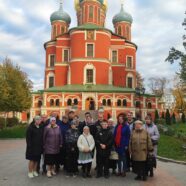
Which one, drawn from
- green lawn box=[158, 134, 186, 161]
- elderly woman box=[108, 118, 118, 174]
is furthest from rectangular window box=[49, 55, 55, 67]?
elderly woman box=[108, 118, 118, 174]

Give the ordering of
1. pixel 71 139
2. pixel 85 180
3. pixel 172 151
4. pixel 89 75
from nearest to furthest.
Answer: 1. pixel 85 180
2. pixel 71 139
3. pixel 172 151
4. pixel 89 75

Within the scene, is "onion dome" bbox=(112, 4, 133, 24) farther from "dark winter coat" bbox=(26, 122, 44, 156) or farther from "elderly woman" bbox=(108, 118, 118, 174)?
"dark winter coat" bbox=(26, 122, 44, 156)

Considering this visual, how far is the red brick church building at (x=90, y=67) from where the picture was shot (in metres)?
43.5

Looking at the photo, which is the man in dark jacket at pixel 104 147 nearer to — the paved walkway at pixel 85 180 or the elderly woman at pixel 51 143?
the paved walkway at pixel 85 180

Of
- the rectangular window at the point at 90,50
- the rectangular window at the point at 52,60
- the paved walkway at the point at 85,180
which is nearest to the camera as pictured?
the paved walkway at the point at 85,180

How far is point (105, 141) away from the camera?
388 inches

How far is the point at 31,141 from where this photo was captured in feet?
32.0

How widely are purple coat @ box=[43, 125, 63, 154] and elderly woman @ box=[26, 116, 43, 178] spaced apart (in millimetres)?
143

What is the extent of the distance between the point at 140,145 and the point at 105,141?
1.13m

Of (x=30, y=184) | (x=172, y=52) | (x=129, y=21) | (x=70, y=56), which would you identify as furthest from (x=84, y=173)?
(x=129, y=21)

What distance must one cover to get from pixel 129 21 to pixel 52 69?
1793cm

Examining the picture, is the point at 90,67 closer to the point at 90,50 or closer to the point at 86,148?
the point at 90,50

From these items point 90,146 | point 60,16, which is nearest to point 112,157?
point 90,146

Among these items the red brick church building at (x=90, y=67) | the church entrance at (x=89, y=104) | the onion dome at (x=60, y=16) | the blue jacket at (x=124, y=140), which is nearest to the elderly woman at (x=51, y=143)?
the blue jacket at (x=124, y=140)
